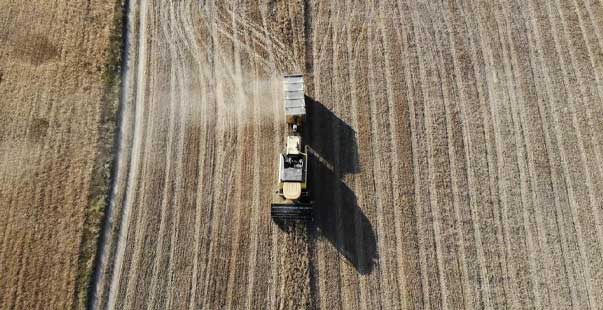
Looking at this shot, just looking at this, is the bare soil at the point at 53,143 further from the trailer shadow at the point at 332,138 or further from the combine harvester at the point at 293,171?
the trailer shadow at the point at 332,138

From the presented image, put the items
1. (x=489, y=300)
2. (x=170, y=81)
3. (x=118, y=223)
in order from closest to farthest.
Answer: (x=489, y=300), (x=118, y=223), (x=170, y=81)

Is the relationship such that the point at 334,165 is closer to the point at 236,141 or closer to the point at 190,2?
the point at 236,141

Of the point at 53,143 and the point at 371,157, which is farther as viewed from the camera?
the point at 53,143

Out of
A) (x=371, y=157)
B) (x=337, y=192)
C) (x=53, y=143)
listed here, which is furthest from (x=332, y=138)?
(x=53, y=143)

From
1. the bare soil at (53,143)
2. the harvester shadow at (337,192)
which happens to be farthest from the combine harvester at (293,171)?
the bare soil at (53,143)

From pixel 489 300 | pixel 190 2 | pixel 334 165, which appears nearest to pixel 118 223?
pixel 334 165

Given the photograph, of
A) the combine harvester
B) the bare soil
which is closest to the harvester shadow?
the combine harvester

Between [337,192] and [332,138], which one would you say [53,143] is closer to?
[332,138]
